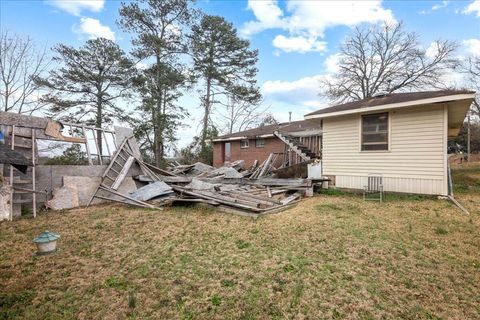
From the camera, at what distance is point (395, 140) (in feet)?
30.5

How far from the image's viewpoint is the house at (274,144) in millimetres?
14523

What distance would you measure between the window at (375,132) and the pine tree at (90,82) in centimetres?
1680

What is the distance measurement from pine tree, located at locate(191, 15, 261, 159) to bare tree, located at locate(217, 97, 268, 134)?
3.94 m

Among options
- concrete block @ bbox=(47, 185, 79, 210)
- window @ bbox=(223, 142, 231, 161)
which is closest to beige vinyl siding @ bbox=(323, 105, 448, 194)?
concrete block @ bbox=(47, 185, 79, 210)

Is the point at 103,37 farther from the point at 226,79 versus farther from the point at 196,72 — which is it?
the point at 226,79

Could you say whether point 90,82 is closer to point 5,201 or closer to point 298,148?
point 5,201

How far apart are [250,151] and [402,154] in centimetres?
1237

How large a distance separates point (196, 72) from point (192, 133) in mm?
5573

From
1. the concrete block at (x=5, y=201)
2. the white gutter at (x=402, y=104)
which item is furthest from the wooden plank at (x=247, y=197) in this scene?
the concrete block at (x=5, y=201)

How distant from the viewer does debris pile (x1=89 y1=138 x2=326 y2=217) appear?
28.0 ft

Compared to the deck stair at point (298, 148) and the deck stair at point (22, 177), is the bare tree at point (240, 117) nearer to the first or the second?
the deck stair at point (298, 148)

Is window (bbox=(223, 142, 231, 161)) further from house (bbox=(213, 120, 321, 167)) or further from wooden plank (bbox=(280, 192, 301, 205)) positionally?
wooden plank (bbox=(280, 192, 301, 205))

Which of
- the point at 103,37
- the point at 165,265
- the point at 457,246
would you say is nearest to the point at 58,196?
Result: the point at 165,265

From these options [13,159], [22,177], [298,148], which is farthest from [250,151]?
[13,159]
